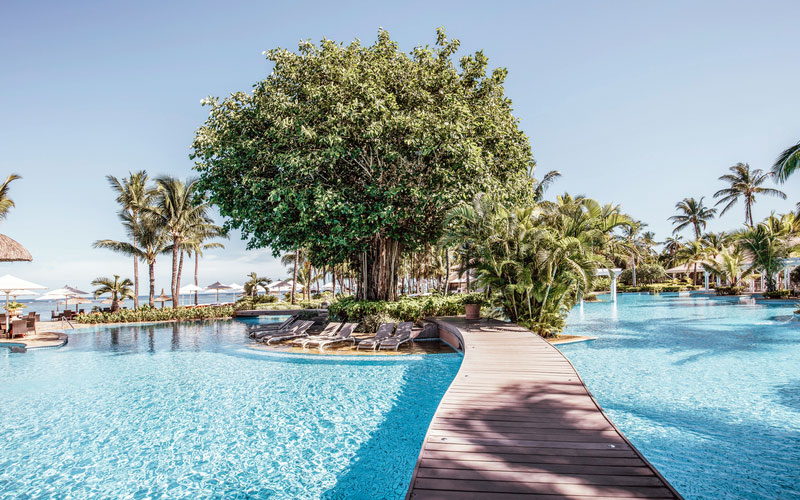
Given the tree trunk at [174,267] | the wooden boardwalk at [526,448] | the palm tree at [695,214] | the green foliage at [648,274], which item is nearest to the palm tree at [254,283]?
the tree trunk at [174,267]

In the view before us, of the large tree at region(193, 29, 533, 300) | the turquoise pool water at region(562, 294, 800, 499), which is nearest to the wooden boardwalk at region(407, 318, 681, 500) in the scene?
the turquoise pool water at region(562, 294, 800, 499)

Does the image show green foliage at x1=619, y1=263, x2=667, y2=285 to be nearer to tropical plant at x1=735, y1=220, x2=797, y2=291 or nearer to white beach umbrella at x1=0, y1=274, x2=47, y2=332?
tropical plant at x1=735, y1=220, x2=797, y2=291

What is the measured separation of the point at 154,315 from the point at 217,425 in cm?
2166

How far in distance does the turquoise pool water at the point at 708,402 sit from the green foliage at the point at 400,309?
210 inches

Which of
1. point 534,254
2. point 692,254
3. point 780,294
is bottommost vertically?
point 780,294

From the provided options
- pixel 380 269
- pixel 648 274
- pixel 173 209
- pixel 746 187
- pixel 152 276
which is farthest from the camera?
pixel 648 274

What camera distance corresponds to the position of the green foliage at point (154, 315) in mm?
22969

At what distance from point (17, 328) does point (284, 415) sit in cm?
1693

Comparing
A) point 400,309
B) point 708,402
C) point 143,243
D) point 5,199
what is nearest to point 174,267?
point 143,243

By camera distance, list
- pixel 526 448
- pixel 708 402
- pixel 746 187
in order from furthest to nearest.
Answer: pixel 746 187, pixel 708 402, pixel 526 448

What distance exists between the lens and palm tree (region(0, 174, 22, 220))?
18953 millimetres

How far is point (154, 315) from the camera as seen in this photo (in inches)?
966

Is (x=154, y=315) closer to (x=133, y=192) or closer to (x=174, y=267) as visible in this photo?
(x=174, y=267)

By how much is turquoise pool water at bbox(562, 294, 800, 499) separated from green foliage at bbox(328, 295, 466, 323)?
5342 mm
